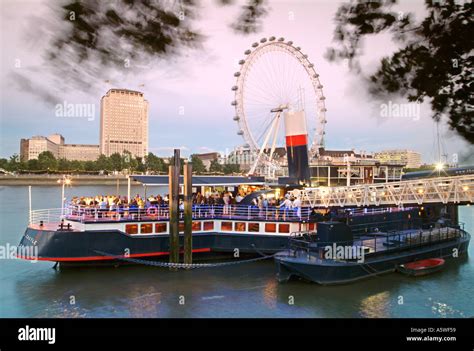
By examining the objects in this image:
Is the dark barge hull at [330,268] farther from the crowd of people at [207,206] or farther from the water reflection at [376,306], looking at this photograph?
the crowd of people at [207,206]

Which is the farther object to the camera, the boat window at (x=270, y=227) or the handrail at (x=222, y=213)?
the boat window at (x=270, y=227)

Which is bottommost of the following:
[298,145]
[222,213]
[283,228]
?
[283,228]

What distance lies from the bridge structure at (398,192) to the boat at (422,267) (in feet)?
10.9

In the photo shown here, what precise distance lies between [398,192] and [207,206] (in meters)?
11.7

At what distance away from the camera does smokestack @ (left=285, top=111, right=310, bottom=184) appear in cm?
3259

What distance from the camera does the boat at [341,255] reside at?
67.1 ft

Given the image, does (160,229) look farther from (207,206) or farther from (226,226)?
(226,226)

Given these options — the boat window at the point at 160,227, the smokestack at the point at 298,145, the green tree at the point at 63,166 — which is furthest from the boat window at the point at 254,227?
the green tree at the point at 63,166

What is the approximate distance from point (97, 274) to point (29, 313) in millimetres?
4817

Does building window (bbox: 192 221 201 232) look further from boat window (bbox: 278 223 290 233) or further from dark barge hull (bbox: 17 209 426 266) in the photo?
boat window (bbox: 278 223 290 233)

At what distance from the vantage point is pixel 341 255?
69.1 ft

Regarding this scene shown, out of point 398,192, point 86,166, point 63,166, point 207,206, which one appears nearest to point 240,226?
point 207,206

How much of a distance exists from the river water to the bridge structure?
14.1ft
